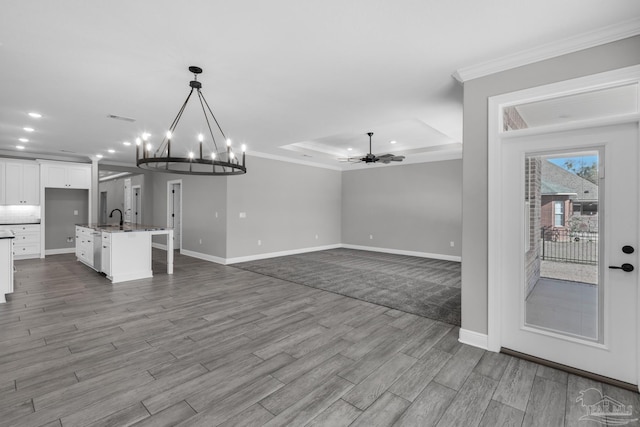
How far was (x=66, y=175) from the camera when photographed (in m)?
7.71

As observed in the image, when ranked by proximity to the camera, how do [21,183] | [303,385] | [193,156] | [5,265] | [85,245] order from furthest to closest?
[21,183] < [85,245] < [5,265] < [193,156] < [303,385]

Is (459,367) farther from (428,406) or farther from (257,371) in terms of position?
(257,371)

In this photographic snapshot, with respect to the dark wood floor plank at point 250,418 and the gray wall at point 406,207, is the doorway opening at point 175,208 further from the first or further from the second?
the dark wood floor plank at point 250,418

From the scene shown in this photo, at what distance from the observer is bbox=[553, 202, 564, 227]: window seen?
260 centimetres

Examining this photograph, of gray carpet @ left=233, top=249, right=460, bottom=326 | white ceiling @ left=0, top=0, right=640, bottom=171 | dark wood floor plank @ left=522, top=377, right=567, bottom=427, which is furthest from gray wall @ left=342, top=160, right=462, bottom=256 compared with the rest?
dark wood floor plank @ left=522, top=377, right=567, bottom=427

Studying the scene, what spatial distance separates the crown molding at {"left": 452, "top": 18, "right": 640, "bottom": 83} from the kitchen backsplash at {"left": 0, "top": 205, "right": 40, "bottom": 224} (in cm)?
958

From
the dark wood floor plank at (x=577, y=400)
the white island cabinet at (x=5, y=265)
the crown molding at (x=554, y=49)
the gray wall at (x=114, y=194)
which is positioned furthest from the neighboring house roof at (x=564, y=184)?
the gray wall at (x=114, y=194)

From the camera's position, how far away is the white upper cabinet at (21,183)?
695 centimetres

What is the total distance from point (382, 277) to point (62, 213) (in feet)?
28.7

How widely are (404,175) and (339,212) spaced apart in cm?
249

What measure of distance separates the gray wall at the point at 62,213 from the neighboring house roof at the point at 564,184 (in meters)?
10.4

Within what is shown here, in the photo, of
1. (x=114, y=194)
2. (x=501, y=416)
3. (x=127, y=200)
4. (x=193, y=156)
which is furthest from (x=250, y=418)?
(x=114, y=194)

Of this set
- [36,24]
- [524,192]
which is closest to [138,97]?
[36,24]

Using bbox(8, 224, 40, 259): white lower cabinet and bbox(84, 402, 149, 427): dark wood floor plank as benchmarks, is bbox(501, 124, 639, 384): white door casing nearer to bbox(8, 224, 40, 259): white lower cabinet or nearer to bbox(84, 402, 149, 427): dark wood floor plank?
bbox(84, 402, 149, 427): dark wood floor plank
